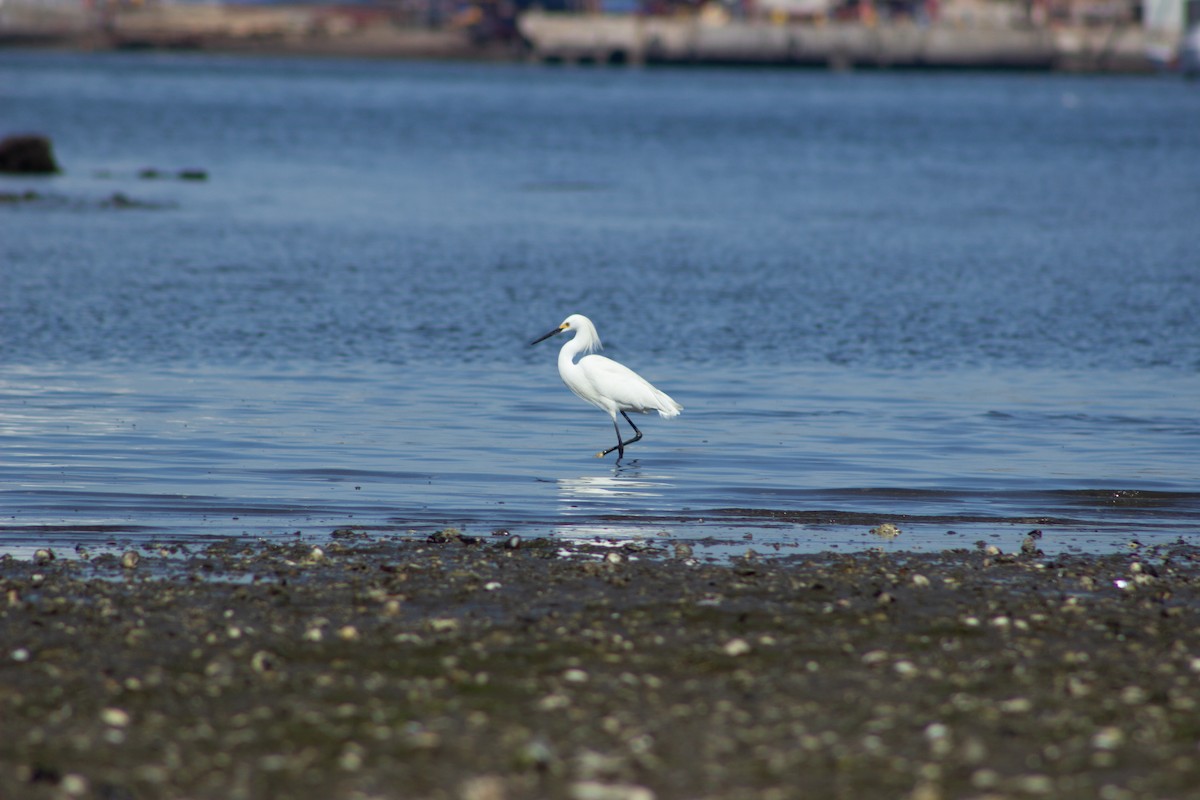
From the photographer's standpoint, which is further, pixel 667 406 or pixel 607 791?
pixel 667 406

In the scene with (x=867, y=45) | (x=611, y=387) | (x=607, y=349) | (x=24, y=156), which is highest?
(x=611, y=387)

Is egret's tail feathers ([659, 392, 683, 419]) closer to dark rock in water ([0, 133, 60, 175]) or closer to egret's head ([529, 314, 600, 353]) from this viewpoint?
egret's head ([529, 314, 600, 353])

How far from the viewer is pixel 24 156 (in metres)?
51.0

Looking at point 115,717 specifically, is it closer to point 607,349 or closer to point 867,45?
point 607,349

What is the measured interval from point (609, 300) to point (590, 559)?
17836mm

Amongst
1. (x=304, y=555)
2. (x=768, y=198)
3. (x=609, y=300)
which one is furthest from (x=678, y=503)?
(x=768, y=198)

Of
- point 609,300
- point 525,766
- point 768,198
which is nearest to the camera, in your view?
point 525,766

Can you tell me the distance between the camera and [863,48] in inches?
7387

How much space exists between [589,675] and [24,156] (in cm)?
4691

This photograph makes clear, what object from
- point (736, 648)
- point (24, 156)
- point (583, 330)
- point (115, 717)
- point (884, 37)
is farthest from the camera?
point (884, 37)

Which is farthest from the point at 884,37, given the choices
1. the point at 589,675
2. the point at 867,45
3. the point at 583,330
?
the point at 589,675

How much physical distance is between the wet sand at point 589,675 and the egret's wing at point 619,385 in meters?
5.07

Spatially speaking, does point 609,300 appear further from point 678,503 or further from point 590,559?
point 590,559

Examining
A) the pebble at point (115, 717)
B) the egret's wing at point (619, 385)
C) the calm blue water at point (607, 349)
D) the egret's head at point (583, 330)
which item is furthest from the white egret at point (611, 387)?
the pebble at point (115, 717)
